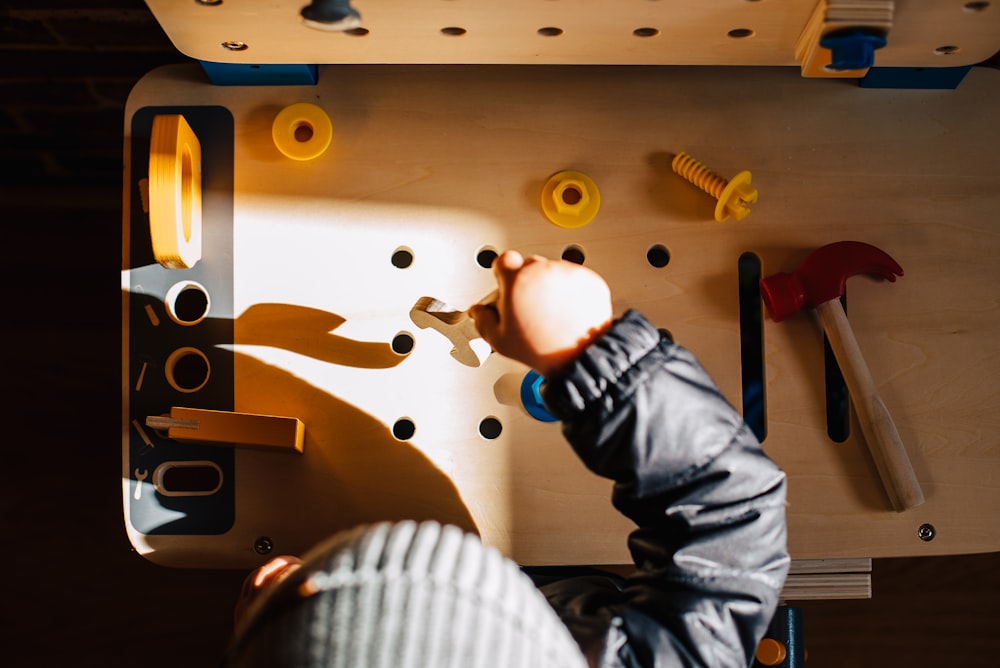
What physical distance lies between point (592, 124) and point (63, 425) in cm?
88

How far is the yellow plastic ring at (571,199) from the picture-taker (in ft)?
2.51

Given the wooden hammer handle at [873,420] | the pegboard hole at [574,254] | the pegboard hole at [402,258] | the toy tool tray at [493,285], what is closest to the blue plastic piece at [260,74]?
the toy tool tray at [493,285]

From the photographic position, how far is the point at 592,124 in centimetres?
79

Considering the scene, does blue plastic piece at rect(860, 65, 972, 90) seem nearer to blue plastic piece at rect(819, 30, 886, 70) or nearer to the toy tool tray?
the toy tool tray

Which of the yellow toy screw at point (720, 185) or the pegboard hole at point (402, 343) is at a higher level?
the yellow toy screw at point (720, 185)

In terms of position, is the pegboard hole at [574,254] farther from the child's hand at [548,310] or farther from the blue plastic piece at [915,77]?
the blue plastic piece at [915,77]

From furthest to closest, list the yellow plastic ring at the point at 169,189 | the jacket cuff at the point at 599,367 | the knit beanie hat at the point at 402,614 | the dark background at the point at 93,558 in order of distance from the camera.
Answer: the dark background at the point at 93,558 < the yellow plastic ring at the point at 169,189 < the jacket cuff at the point at 599,367 < the knit beanie hat at the point at 402,614

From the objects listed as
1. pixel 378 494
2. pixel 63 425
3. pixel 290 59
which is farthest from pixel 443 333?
pixel 63 425

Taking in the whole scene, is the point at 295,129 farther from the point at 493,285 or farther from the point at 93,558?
the point at 93,558

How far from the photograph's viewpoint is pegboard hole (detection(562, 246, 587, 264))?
30.5 inches

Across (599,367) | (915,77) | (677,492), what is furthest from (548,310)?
(915,77)

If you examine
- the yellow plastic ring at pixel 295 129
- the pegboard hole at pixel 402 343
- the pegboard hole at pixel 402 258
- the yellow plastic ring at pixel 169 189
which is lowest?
the pegboard hole at pixel 402 343

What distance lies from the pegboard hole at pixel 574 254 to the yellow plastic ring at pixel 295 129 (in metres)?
0.23

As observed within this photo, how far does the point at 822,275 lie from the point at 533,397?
0.27 meters
